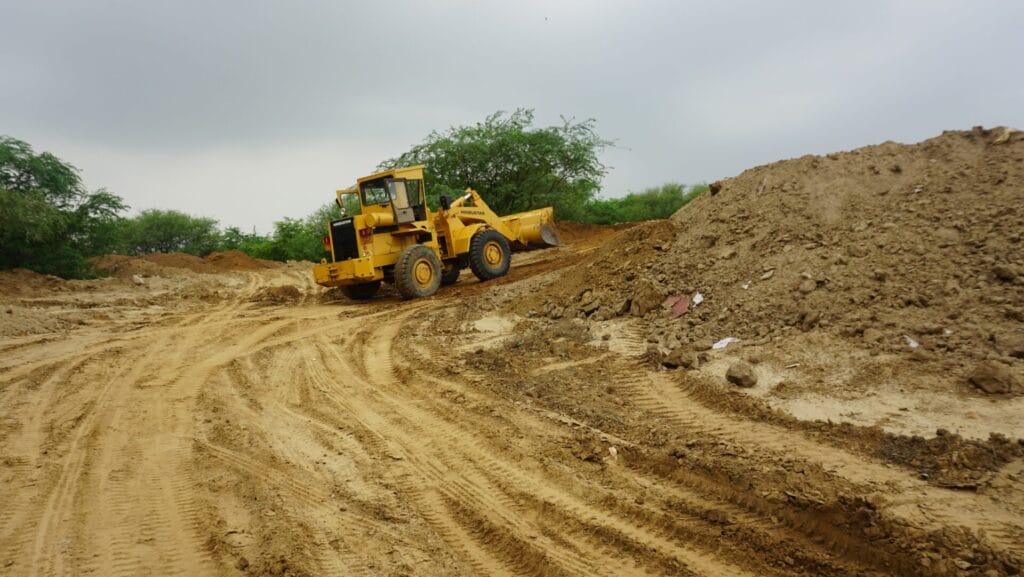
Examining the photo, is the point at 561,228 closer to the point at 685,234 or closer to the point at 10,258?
the point at 685,234

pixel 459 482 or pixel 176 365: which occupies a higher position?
pixel 176 365

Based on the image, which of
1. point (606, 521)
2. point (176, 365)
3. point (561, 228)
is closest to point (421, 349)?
point (176, 365)

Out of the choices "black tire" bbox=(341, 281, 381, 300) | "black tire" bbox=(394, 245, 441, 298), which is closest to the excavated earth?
"black tire" bbox=(394, 245, 441, 298)

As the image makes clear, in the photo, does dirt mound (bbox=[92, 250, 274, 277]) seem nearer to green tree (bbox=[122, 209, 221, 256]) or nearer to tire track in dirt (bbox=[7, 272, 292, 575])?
green tree (bbox=[122, 209, 221, 256])

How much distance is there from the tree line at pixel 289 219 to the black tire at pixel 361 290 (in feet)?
26.5

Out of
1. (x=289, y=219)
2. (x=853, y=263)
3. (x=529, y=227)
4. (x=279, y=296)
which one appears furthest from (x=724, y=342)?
(x=289, y=219)

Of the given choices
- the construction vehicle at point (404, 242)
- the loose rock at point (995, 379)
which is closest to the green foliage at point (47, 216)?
the construction vehicle at point (404, 242)

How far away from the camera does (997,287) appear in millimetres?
5727

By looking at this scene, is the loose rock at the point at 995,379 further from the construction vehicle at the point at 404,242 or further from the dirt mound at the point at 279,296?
the dirt mound at the point at 279,296

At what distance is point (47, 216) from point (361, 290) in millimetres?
9030

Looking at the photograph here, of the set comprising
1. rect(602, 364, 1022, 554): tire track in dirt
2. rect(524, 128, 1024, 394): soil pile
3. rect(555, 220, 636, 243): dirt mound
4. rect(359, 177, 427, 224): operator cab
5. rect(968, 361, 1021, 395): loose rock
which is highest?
rect(359, 177, 427, 224): operator cab

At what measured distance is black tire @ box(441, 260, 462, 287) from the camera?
1386 centimetres

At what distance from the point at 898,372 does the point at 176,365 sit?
7.77m

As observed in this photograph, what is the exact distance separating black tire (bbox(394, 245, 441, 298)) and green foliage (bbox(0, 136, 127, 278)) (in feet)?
33.4
